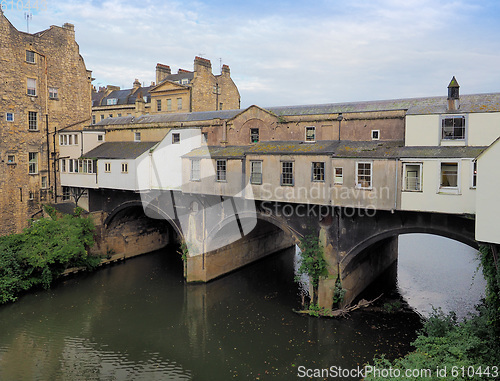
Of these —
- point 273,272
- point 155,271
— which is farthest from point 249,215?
point 155,271

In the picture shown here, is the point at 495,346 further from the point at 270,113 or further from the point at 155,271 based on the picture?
the point at 155,271

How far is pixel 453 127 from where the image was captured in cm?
1900

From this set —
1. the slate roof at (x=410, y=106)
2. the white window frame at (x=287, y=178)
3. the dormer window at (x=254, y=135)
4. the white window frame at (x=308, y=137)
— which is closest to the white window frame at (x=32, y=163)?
the dormer window at (x=254, y=135)

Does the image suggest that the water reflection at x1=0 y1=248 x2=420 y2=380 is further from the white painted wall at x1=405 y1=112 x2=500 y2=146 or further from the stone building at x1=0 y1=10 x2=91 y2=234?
the white painted wall at x1=405 y1=112 x2=500 y2=146

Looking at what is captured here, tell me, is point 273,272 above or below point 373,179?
below

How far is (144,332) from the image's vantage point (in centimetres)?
2247

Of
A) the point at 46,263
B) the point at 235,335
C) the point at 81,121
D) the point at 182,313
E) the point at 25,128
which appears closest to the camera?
the point at 235,335

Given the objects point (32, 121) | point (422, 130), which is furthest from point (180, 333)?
point (32, 121)

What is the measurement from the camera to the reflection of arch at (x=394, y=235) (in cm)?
1948

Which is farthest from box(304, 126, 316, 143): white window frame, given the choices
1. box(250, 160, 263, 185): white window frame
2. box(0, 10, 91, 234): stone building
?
box(0, 10, 91, 234): stone building

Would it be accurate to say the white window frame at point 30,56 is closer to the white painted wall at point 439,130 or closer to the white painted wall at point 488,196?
the white painted wall at point 439,130

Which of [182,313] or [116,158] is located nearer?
[182,313]

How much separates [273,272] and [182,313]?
10.3 meters

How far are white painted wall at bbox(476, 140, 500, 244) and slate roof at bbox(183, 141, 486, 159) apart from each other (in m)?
4.10
